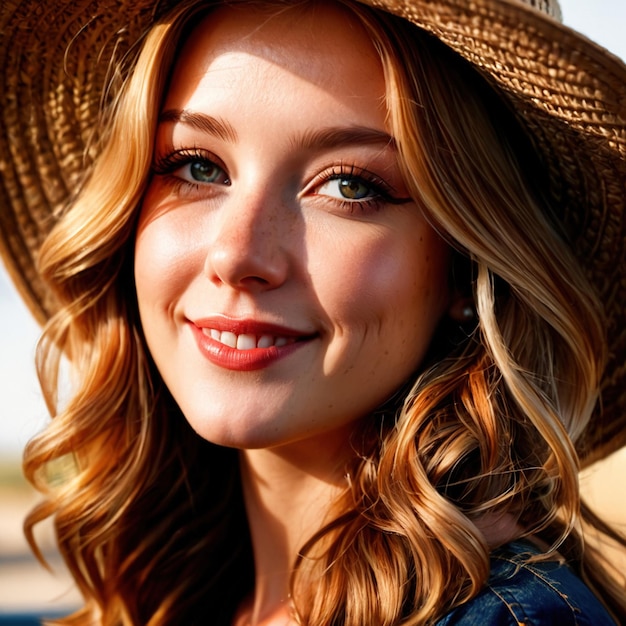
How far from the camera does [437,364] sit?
1961 mm

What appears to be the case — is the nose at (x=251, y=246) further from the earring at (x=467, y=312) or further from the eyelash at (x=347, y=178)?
the earring at (x=467, y=312)

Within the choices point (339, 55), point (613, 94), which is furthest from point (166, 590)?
point (613, 94)

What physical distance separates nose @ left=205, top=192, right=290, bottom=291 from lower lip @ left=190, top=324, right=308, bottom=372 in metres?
0.12

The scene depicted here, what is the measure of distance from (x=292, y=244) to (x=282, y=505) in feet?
2.15

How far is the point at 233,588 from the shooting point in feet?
7.82

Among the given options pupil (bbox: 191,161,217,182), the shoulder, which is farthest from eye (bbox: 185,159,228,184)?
the shoulder

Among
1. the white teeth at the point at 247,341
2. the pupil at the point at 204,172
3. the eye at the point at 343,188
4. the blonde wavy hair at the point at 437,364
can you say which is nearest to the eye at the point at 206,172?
the pupil at the point at 204,172

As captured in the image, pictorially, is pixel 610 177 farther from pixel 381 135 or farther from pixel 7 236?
pixel 7 236

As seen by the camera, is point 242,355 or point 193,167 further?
point 193,167

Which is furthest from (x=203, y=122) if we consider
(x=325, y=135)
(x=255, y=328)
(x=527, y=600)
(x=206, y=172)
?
(x=527, y=600)

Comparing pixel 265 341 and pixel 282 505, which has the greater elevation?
pixel 265 341

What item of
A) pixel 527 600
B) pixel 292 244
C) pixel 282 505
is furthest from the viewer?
pixel 282 505

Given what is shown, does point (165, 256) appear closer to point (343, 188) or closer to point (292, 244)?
point (292, 244)

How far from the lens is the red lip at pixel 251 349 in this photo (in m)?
1.80
